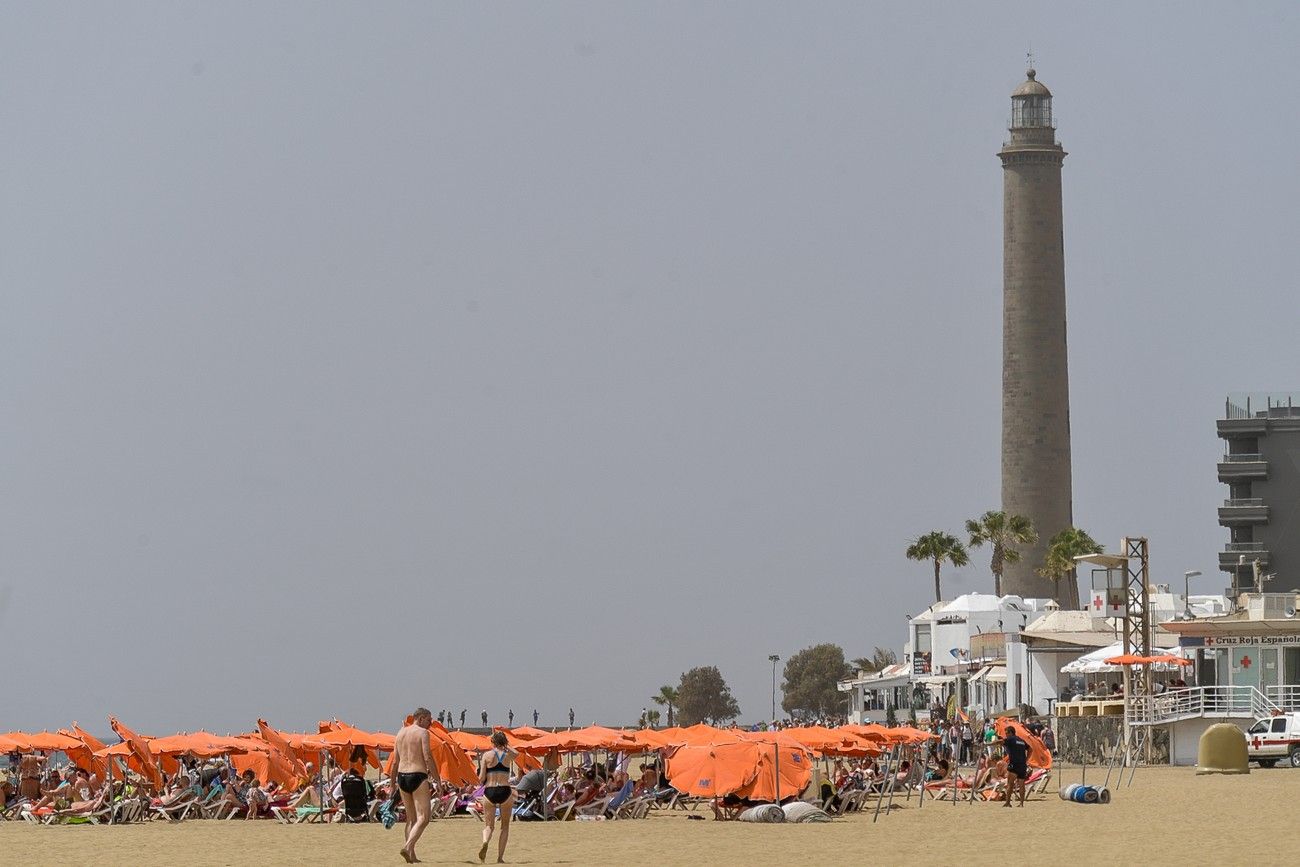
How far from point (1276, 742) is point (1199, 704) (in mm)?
5195

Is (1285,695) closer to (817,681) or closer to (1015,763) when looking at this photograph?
(1015,763)

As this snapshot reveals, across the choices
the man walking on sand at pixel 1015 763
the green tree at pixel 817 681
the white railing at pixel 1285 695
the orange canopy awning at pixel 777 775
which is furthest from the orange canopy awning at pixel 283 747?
the green tree at pixel 817 681

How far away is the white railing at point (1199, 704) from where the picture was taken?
160 feet

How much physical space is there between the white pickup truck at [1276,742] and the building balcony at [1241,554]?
2184 inches

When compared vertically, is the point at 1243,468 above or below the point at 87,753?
above

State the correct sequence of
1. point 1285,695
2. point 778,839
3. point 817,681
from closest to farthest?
point 778,839
point 1285,695
point 817,681

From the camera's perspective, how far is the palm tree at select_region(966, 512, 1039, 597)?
331 feet

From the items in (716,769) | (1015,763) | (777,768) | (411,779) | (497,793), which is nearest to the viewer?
(411,779)

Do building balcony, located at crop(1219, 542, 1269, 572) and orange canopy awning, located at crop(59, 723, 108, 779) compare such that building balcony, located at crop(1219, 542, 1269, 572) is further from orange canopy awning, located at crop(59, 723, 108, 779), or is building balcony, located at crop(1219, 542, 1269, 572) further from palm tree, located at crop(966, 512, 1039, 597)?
orange canopy awning, located at crop(59, 723, 108, 779)

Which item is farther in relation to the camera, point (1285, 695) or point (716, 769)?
point (1285, 695)

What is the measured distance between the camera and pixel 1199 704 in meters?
49.2

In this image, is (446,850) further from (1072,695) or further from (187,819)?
(1072,695)

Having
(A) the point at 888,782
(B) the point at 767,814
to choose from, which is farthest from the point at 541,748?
(A) the point at 888,782

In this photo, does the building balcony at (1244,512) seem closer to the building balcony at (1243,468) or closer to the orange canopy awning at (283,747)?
the building balcony at (1243,468)
